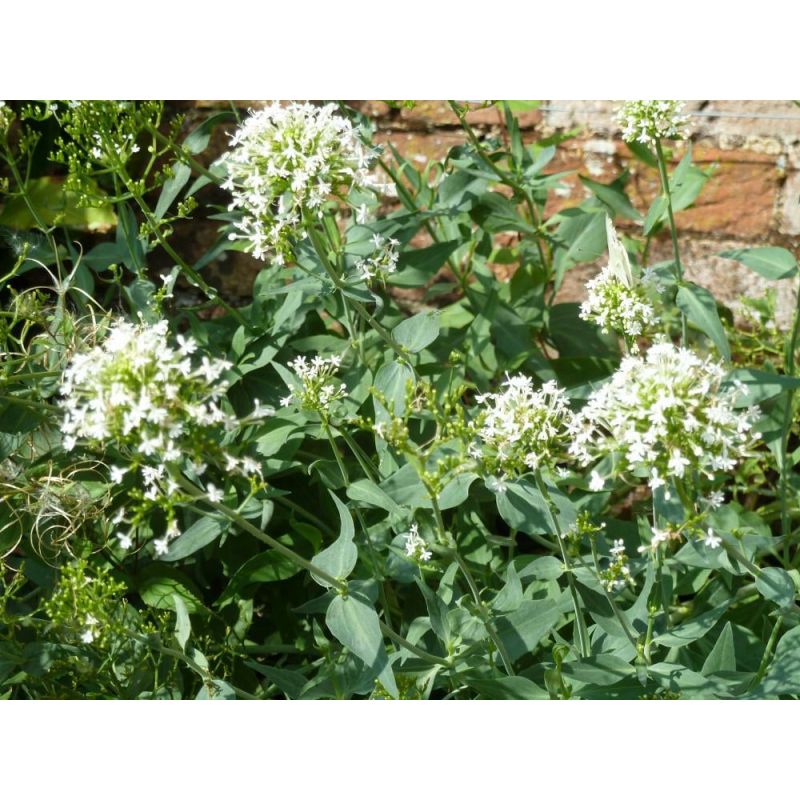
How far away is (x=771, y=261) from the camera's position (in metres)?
2.02

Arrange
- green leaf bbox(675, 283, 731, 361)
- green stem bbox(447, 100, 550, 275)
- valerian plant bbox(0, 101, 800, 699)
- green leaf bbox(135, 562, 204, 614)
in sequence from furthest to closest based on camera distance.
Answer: green stem bbox(447, 100, 550, 275), green leaf bbox(135, 562, 204, 614), green leaf bbox(675, 283, 731, 361), valerian plant bbox(0, 101, 800, 699)

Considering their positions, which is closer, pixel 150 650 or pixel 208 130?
pixel 150 650

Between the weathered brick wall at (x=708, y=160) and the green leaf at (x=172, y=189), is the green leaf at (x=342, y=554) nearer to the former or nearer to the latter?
the green leaf at (x=172, y=189)

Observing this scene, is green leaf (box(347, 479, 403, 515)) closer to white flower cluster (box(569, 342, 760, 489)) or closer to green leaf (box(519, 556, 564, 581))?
green leaf (box(519, 556, 564, 581))

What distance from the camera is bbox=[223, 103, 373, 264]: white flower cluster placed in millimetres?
1646

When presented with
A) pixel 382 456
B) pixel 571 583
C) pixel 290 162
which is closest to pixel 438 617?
pixel 571 583

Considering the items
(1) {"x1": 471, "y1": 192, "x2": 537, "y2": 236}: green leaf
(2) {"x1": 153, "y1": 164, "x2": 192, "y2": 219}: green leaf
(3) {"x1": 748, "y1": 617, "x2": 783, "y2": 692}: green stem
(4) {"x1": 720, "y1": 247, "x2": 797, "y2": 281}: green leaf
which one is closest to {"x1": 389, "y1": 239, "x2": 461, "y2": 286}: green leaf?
(1) {"x1": 471, "y1": 192, "x2": 537, "y2": 236}: green leaf

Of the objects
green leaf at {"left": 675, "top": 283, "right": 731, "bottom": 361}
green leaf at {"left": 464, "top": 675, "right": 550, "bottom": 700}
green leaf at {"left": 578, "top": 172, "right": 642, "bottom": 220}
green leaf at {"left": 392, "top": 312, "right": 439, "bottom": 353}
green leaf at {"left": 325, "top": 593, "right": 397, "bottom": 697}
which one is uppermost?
green leaf at {"left": 578, "top": 172, "right": 642, "bottom": 220}

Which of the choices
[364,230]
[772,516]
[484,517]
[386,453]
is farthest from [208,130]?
[772,516]

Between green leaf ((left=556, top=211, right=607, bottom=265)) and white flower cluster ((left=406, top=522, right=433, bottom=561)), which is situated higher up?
green leaf ((left=556, top=211, right=607, bottom=265))

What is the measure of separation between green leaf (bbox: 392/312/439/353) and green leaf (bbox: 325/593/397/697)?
24.0 inches

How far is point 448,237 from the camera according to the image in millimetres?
2633
